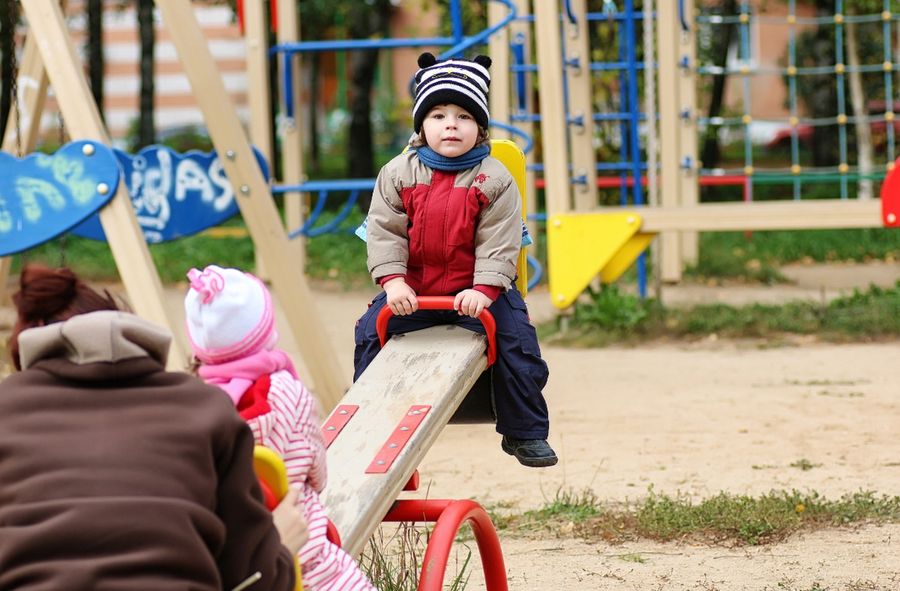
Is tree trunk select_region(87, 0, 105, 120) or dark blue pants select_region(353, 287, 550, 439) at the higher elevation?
tree trunk select_region(87, 0, 105, 120)

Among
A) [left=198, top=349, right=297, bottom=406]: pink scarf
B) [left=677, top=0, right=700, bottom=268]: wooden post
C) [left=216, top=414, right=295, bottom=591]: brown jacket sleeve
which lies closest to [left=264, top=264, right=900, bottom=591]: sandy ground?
[left=198, top=349, right=297, bottom=406]: pink scarf

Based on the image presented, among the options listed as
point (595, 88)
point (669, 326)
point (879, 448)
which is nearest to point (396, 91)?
point (595, 88)

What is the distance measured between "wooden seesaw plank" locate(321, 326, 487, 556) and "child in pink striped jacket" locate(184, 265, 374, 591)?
9.2 inches

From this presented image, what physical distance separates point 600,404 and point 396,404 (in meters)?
3.21

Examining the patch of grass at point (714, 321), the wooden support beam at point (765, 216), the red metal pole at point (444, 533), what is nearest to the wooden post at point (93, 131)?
the red metal pole at point (444, 533)

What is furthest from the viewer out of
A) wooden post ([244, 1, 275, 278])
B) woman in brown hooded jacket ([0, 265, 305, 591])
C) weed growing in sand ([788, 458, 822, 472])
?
wooden post ([244, 1, 275, 278])

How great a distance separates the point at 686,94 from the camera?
10422 millimetres

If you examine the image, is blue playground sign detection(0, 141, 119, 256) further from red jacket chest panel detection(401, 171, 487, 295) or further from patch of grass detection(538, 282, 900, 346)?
patch of grass detection(538, 282, 900, 346)

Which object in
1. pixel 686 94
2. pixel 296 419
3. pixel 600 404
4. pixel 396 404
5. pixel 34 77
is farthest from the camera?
pixel 686 94

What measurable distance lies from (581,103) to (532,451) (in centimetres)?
517

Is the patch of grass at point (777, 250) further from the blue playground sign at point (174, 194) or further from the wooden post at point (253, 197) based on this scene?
the wooden post at point (253, 197)

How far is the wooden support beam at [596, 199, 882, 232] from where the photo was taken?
7395mm

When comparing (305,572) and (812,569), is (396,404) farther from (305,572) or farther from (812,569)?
(812,569)

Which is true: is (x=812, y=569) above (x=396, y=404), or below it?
below
